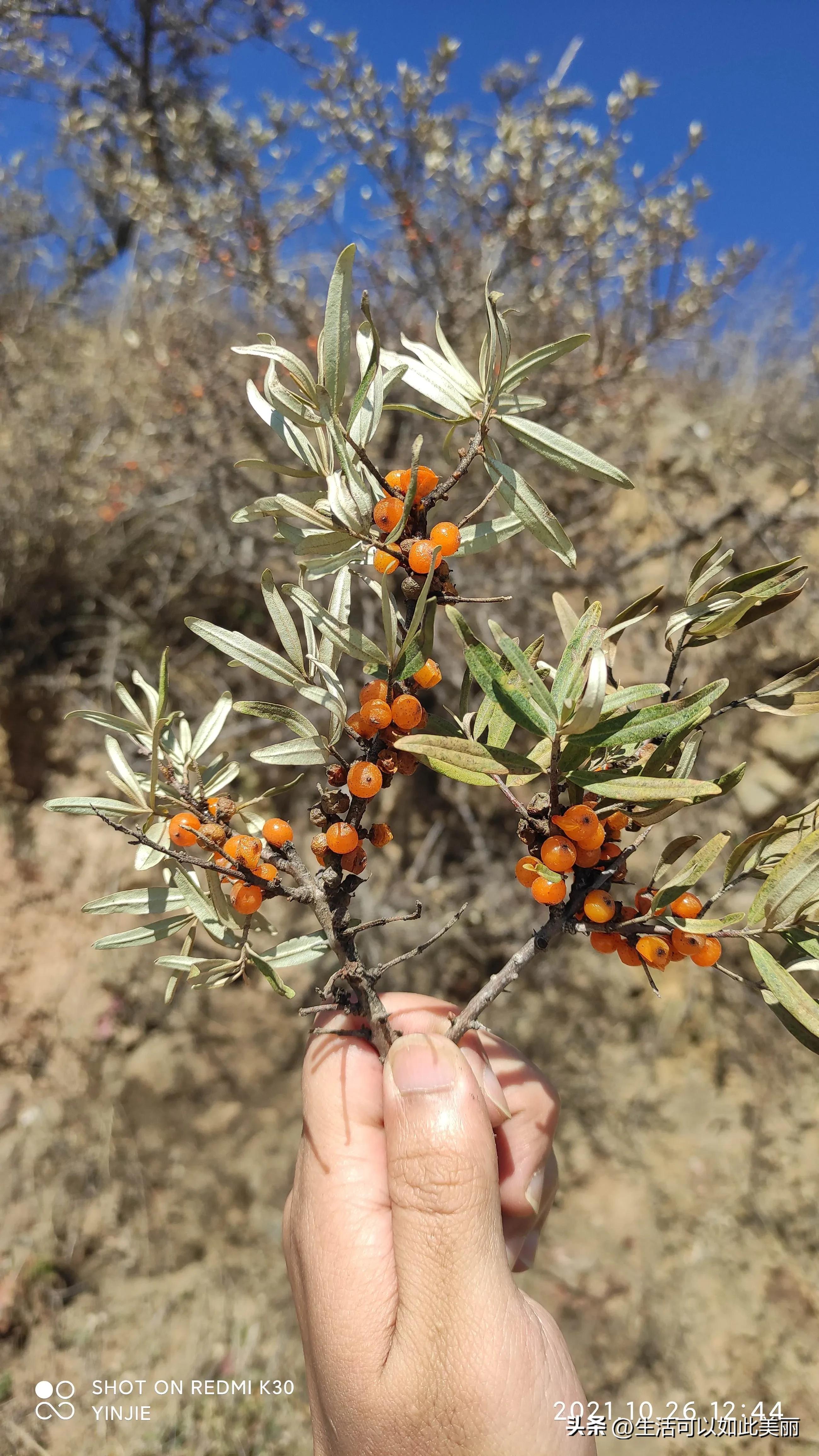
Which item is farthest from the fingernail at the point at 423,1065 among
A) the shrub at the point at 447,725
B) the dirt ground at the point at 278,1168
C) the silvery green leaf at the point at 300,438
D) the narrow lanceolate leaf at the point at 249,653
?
the dirt ground at the point at 278,1168

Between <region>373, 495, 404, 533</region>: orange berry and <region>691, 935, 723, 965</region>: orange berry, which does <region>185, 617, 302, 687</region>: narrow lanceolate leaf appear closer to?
<region>373, 495, 404, 533</region>: orange berry

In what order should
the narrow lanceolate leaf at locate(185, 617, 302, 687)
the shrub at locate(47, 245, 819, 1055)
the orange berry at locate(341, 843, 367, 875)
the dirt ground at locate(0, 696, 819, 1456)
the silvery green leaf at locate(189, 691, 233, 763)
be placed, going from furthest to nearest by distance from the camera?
1. the dirt ground at locate(0, 696, 819, 1456)
2. the silvery green leaf at locate(189, 691, 233, 763)
3. the orange berry at locate(341, 843, 367, 875)
4. the narrow lanceolate leaf at locate(185, 617, 302, 687)
5. the shrub at locate(47, 245, 819, 1055)

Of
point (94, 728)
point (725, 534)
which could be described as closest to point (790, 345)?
point (725, 534)

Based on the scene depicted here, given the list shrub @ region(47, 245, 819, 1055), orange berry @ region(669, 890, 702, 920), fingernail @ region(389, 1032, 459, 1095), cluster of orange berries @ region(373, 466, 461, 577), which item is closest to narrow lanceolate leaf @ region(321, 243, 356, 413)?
shrub @ region(47, 245, 819, 1055)

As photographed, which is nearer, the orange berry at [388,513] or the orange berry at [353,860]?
the orange berry at [388,513]

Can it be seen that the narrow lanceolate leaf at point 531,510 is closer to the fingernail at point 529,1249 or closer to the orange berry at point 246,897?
the orange berry at point 246,897

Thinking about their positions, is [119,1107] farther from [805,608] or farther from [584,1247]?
[805,608]
